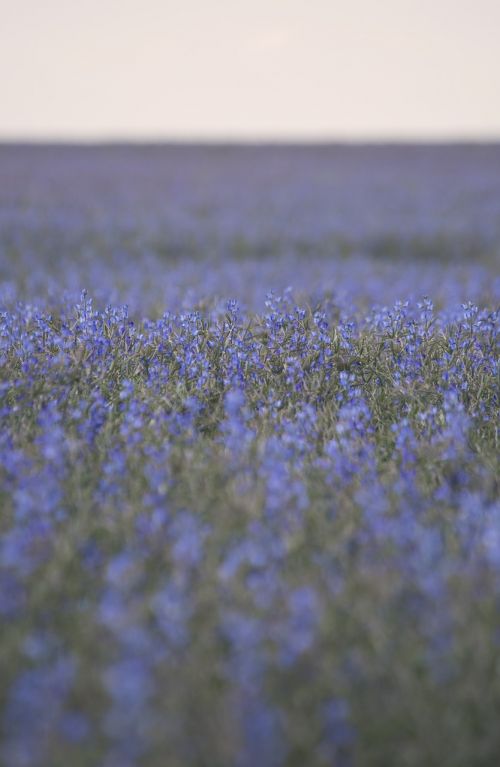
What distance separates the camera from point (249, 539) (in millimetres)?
1794

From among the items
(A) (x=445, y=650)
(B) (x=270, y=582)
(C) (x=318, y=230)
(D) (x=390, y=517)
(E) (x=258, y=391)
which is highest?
(C) (x=318, y=230)

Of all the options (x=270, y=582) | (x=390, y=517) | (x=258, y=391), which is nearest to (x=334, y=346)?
(x=258, y=391)

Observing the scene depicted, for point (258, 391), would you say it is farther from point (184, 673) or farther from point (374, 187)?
point (374, 187)

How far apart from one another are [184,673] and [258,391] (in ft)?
5.10

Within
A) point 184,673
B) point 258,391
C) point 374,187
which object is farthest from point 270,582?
point 374,187

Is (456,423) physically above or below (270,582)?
above

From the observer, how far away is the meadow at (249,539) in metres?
1.32

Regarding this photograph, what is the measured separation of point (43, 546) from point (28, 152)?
59.2 feet

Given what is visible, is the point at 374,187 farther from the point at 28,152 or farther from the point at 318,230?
the point at 28,152

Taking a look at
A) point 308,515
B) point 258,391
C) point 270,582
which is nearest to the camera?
point 270,582

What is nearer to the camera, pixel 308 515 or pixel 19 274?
pixel 308 515

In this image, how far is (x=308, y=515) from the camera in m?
1.88

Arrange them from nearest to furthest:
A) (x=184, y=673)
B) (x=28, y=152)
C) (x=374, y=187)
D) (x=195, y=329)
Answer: (x=184, y=673) < (x=195, y=329) < (x=374, y=187) < (x=28, y=152)

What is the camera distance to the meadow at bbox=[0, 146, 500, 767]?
1317 millimetres
